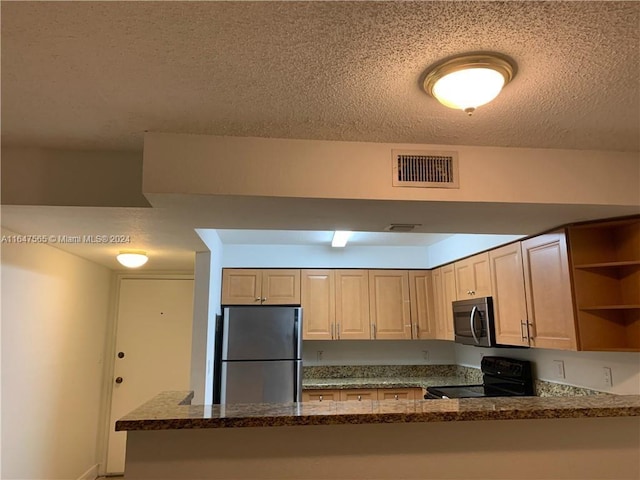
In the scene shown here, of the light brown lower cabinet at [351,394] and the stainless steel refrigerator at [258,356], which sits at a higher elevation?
the stainless steel refrigerator at [258,356]

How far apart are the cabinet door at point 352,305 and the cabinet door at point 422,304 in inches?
20.0

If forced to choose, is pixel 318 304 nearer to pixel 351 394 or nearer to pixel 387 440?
pixel 351 394

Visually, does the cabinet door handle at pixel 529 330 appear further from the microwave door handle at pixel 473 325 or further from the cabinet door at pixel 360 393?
the cabinet door at pixel 360 393

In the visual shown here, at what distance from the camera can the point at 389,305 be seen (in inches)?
183

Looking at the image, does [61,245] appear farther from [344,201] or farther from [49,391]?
[344,201]

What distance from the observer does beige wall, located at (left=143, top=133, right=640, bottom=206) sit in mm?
1950

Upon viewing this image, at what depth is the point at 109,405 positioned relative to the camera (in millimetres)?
4523

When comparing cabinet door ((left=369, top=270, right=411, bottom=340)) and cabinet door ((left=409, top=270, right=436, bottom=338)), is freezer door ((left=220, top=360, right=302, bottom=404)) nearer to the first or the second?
cabinet door ((left=369, top=270, right=411, bottom=340))

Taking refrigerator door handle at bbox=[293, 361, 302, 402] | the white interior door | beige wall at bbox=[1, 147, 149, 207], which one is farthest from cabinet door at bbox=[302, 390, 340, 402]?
beige wall at bbox=[1, 147, 149, 207]

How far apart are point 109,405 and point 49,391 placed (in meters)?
1.25

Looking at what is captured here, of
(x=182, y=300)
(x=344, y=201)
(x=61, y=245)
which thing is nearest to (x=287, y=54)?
(x=344, y=201)

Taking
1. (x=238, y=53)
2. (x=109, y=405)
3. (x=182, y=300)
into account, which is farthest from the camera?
(x=182, y=300)

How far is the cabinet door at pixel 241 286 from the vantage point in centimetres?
441

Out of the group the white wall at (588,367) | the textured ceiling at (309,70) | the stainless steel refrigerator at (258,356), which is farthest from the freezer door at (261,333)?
the textured ceiling at (309,70)
